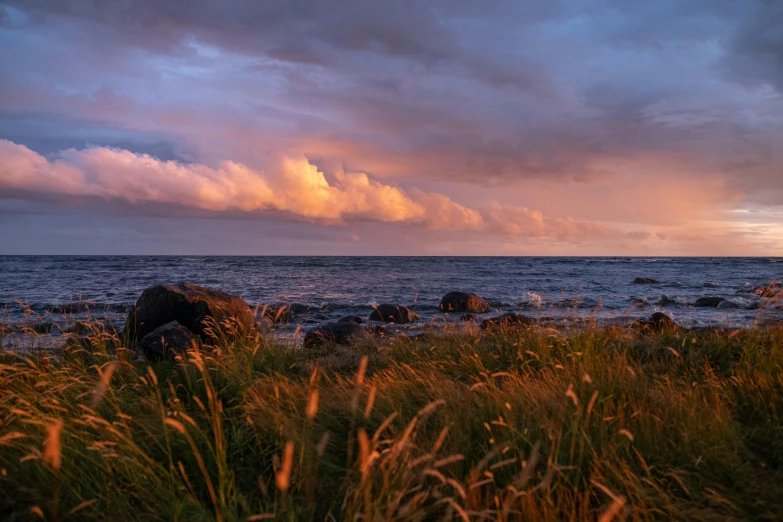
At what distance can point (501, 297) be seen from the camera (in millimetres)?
29562

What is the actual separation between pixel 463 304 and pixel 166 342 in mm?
15244

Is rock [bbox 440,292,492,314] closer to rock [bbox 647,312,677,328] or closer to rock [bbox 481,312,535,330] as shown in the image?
rock [bbox 481,312,535,330]

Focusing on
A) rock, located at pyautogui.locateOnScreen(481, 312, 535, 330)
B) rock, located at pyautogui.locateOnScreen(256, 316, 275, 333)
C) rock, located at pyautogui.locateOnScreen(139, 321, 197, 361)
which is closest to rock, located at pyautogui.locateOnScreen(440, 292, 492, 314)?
rock, located at pyautogui.locateOnScreen(481, 312, 535, 330)

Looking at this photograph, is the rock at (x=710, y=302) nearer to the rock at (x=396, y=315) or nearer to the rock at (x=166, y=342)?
the rock at (x=396, y=315)

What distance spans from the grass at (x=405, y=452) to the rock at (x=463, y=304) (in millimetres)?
16173

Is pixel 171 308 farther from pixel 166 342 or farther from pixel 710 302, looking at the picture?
pixel 710 302

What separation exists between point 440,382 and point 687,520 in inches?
98.5

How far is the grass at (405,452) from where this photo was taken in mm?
2732

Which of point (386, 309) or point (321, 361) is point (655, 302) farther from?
point (321, 361)

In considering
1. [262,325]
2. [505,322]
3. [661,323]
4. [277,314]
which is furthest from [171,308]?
[661,323]

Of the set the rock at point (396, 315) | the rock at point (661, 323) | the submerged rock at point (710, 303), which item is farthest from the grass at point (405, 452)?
the submerged rock at point (710, 303)

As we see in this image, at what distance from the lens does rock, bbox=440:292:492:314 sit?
21.8 m

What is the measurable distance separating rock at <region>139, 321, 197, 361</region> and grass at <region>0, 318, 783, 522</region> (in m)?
2.76

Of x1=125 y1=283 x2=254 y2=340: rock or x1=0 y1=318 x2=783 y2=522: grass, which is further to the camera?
→ x1=125 y1=283 x2=254 y2=340: rock
